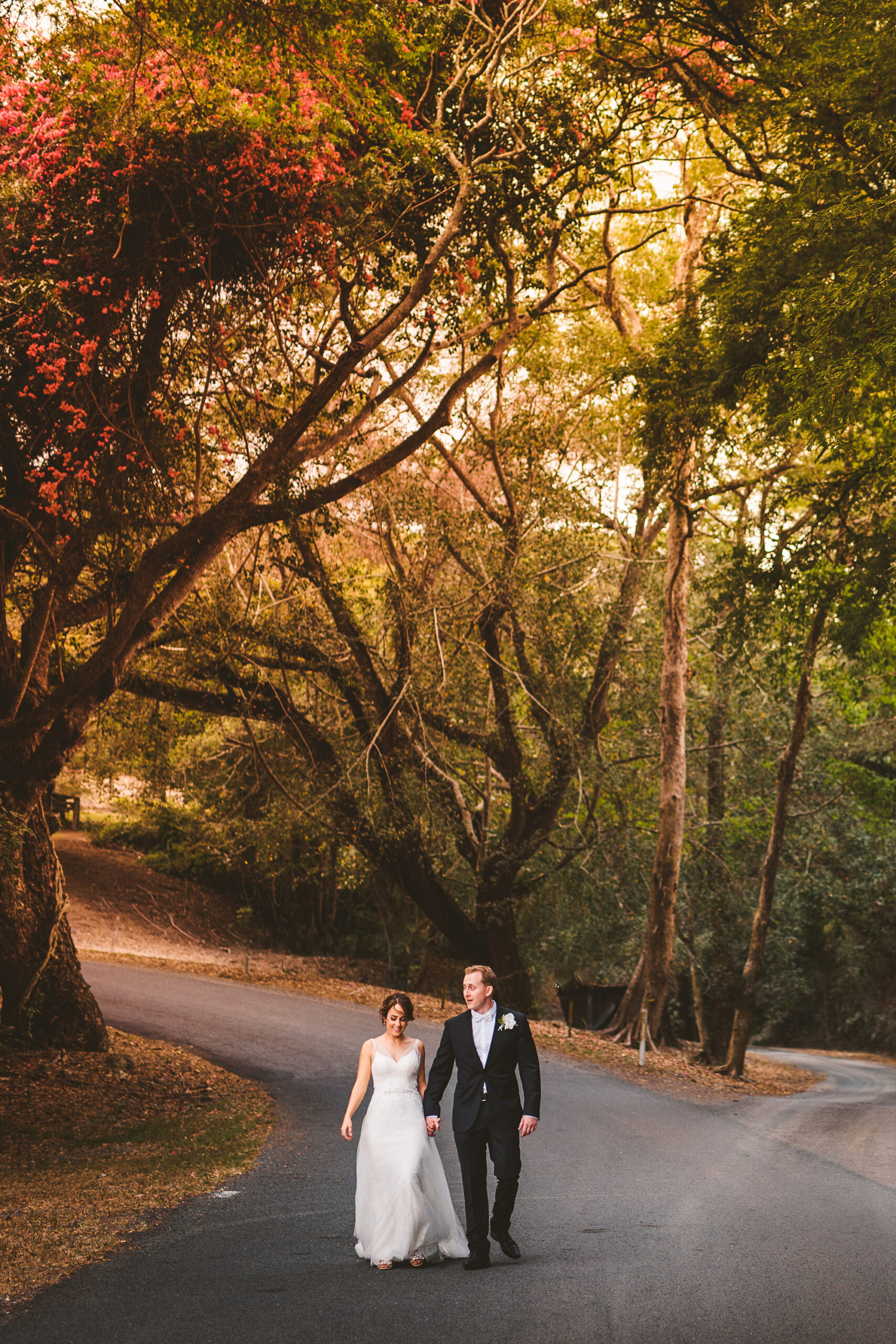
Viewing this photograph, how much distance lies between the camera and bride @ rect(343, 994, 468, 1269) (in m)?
5.15

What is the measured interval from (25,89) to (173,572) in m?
5.42

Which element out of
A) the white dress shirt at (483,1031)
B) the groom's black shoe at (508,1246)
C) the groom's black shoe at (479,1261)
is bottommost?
the groom's black shoe at (479,1261)

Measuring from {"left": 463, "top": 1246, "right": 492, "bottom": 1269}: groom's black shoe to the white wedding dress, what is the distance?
0.20 meters

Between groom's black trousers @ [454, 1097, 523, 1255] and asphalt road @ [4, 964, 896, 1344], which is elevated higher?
groom's black trousers @ [454, 1097, 523, 1255]

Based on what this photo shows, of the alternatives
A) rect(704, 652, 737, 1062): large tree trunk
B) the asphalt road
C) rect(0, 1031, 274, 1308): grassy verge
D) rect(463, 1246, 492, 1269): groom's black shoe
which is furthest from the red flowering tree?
rect(704, 652, 737, 1062): large tree trunk

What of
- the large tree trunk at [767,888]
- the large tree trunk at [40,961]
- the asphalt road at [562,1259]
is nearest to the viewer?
the asphalt road at [562,1259]

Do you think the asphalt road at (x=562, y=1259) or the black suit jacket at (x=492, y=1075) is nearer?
the asphalt road at (x=562, y=1259)

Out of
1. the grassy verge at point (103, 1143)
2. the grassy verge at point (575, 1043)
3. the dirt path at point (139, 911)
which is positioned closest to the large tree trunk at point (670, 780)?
the grassy verge at point (575, 1043)

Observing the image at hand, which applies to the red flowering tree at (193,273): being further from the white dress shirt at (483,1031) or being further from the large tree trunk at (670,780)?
the large tree trunk at (670,780)

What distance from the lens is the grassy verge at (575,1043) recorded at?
16.4 m

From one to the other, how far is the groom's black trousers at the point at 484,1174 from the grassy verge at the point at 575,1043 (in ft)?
33.8

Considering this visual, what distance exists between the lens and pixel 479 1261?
5168 mm

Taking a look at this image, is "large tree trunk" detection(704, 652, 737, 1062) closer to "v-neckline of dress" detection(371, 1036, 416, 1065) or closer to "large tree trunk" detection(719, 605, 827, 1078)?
"large tree trunk" detection(719, 605, 827, 1078)

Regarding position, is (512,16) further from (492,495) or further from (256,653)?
(256,653)
